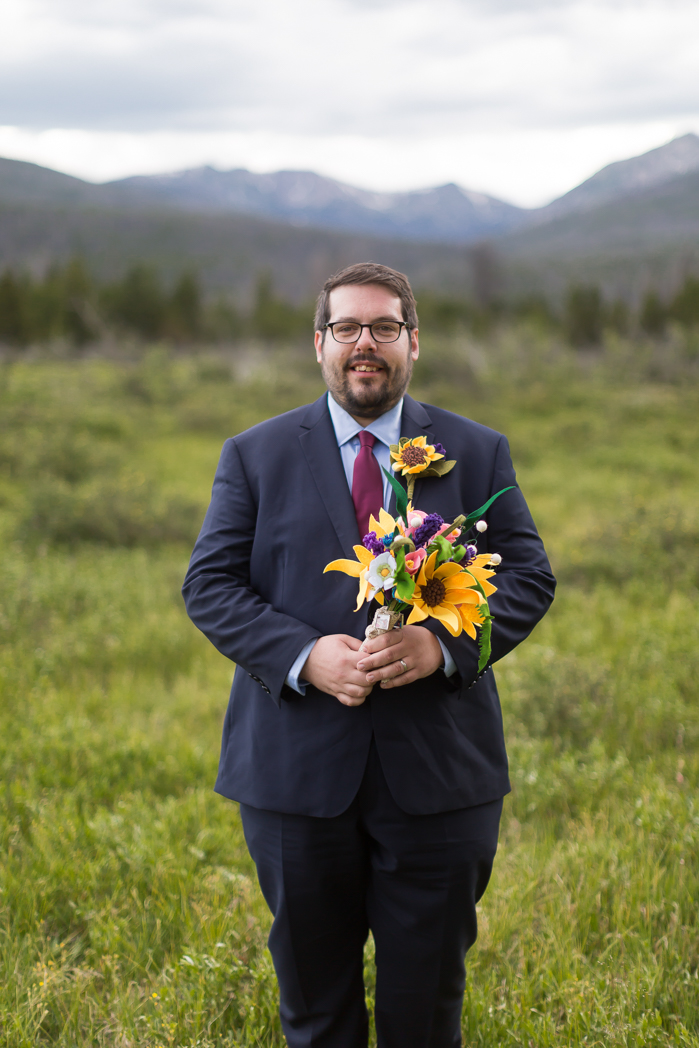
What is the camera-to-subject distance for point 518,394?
72.5 ft

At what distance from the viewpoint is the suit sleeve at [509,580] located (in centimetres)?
197

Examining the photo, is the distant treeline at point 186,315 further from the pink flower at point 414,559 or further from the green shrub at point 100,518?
the pink flower at point 414,559

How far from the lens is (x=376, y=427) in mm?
2240

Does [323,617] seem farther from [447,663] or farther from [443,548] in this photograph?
[443,548]

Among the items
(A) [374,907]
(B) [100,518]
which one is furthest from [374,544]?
(B) [100,518]

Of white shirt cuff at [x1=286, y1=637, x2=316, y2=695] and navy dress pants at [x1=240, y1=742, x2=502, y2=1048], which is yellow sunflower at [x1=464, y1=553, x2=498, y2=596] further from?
navy dress pants at [x1=240, y1=742, x2=502, y2=1048]

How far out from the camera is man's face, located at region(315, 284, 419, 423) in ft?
6.96

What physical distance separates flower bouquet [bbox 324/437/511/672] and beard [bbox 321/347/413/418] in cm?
53

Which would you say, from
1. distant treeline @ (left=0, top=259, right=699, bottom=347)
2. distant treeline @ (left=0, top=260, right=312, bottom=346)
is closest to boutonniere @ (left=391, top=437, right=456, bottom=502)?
distant treeline @ (left=0, top=260, right=312, bottom=346)

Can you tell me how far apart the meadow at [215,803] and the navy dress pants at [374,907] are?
467 millimetres

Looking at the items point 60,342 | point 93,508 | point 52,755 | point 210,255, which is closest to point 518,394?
point 93,508

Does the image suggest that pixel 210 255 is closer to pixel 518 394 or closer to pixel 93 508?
pixel 518 394

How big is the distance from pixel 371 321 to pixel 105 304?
152 ft

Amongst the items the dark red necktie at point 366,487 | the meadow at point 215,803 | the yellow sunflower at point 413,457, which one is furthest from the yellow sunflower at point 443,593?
the meadow at point 215,803
